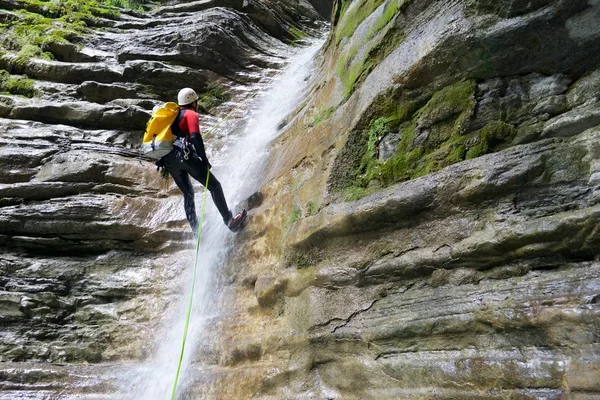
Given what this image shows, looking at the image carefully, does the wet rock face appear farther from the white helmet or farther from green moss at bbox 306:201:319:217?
green moss at bbox 306:201:319:217

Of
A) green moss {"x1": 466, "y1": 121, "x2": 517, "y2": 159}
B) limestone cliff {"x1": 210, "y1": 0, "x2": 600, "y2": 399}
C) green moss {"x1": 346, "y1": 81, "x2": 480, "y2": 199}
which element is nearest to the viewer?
limestone cliff {"x1": 210, "y1": 0, "x2": 600, "y2": 399}

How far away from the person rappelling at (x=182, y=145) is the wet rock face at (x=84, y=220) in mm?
1637

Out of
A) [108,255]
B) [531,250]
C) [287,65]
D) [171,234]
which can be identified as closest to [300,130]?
[171,234]

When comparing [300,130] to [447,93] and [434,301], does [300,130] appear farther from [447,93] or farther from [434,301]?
[434,301]

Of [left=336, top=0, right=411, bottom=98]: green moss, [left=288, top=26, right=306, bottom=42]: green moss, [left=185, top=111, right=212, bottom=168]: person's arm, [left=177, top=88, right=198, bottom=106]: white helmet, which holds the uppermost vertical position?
[left=288, top=26, right=306, bottom=42]: green moss

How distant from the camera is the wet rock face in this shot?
7.66 meters

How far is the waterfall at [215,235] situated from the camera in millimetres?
7035

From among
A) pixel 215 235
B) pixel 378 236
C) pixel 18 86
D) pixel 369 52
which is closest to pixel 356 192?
pixel 378 236

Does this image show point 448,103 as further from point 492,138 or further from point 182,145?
point 182,145

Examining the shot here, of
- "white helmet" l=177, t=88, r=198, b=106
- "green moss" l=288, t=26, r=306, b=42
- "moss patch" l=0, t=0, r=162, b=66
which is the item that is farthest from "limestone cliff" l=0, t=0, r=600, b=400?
"green moss" l=288, t=26, r=306, b=42

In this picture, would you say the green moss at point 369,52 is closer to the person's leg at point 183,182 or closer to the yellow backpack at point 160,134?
the yellow backpack at point 160,134

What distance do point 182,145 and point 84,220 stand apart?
121 inches

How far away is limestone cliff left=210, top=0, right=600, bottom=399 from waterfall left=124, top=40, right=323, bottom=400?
1009 mm

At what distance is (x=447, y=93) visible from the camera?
17.4ft
